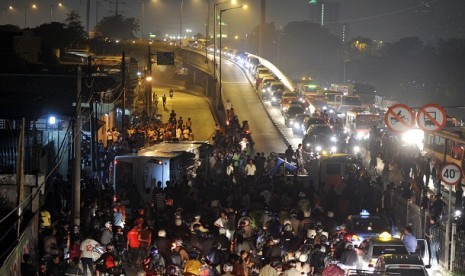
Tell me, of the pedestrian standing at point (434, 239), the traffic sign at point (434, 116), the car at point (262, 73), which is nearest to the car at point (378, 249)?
the traffic sign at point (434, 116)

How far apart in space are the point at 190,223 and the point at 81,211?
3.30m

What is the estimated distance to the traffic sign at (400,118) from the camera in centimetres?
2052

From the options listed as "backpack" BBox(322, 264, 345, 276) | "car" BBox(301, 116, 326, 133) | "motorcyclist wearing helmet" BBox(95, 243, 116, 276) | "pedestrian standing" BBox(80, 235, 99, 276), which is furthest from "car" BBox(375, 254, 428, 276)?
"car" BBox(301, 116, 326, 133)

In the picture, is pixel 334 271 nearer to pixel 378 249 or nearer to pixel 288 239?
pixel 378 249

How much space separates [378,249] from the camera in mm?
18812

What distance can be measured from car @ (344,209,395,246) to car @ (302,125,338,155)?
20.7 m

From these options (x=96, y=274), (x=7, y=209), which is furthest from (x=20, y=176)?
(x=7, y=209)

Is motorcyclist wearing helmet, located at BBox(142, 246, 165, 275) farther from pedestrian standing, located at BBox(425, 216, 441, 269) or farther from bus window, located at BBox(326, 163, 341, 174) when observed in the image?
bus window, located at BBox(326, 163, 341, 174)

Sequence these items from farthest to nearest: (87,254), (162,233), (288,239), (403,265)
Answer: (288,239) → (162,233) → (87,254) → (403,265)

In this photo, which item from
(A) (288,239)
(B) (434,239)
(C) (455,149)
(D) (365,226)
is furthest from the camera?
(C) (455,149)

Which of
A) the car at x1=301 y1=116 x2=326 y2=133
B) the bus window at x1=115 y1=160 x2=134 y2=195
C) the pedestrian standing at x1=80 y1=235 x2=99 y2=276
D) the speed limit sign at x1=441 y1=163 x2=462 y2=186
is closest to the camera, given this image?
the pedestrian standing at x1=80 y1=235 x2=99 y2=276

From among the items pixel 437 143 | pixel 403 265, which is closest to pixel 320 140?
pixel 437 143

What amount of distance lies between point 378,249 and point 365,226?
3.90 m

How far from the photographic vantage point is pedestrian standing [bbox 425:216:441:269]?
22309 mm
